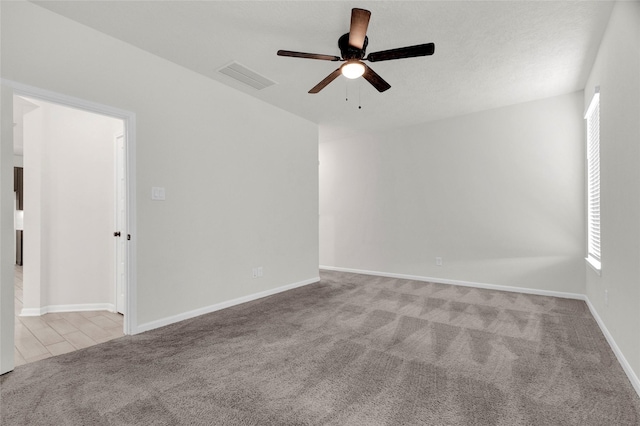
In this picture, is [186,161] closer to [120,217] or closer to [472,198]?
[120,217]

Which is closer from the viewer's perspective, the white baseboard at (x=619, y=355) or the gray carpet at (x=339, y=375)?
the gray carpet at (x=339, y=375)

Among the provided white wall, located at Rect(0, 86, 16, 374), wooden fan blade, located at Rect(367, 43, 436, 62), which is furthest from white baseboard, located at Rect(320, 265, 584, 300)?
white wall, located at Rect(0, 86, 16, 374)

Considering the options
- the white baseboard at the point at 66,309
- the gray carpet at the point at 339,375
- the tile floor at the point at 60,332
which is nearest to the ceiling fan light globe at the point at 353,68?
the gray carpet at the point at 339,375

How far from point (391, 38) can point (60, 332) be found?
4192 mm

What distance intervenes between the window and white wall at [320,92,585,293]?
12.9 inches

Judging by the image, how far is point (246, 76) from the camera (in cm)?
346

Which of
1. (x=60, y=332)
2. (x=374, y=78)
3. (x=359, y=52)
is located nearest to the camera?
(x=359, y=52)

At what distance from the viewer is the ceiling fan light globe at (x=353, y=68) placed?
8.03ft

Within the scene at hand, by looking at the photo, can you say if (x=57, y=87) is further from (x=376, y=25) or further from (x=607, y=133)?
(x=607, y=133)

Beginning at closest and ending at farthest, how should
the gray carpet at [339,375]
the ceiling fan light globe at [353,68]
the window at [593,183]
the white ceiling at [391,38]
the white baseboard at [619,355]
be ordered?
the gray carpet at [339,375], the white baseboard at [619,355], the white ceiling at [391,38], the ceiling fan light globe at [353,68], the window at [593,183]

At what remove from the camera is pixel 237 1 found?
2.27 meters

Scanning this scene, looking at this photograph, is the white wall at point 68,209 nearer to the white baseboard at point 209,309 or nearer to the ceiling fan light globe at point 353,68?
the white baseboard at point 209,309

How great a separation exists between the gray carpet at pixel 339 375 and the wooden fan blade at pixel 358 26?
7.91ft

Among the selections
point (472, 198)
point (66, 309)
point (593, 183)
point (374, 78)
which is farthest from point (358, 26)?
point (66, 309)
